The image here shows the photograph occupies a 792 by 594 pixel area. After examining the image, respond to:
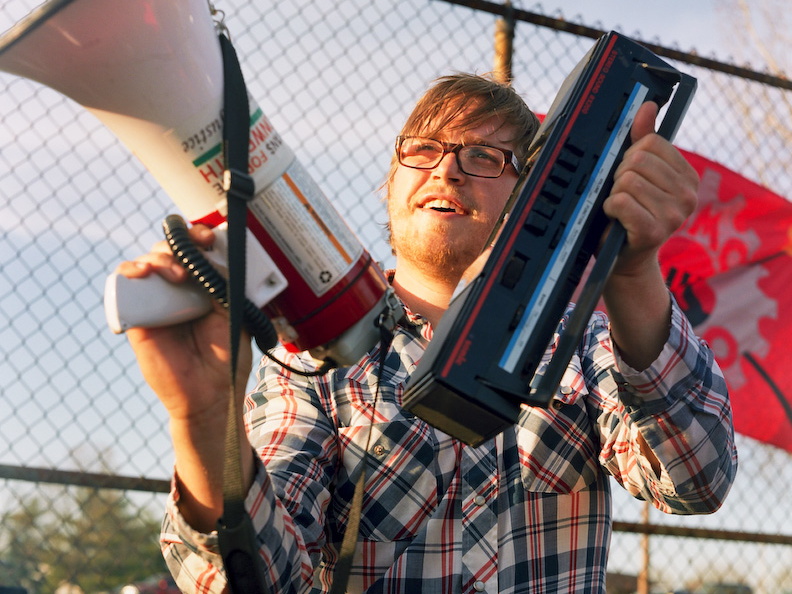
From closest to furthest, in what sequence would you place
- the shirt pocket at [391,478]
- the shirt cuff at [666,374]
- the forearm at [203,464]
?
the forearm at [203,464], the shirt cuff at [666,374], the shirt pocket at [391,478]

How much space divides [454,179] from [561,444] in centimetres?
62

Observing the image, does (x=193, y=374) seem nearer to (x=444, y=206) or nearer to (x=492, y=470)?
(x=492, y=470)

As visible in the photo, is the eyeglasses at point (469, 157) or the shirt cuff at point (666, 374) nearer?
the shirt cuff at point (666, 374)

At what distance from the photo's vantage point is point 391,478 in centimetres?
163

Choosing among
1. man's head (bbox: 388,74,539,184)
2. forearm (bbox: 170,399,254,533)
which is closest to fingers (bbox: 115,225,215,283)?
forearm (bbox: 170,399,254,533)

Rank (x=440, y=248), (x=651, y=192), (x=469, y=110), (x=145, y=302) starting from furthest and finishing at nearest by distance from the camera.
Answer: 1. (x=469, y=110)
2. (x=440, y=248)
3. (x=651, y=192)
4. (x=145, y=302)

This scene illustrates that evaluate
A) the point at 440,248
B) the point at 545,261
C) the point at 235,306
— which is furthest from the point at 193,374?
the point at 440,248

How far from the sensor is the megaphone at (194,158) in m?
1.02

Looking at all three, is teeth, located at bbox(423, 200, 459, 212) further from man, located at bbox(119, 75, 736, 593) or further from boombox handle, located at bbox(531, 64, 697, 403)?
boombox handle, located at bbox(531, 64, 697, 403)

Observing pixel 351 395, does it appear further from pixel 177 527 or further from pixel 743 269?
pixel 743 269

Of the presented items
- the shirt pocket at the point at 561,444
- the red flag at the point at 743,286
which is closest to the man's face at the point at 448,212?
the shirt pocket at the point at 561,444

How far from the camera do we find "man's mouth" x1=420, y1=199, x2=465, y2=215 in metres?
1.90

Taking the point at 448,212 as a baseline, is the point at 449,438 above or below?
below

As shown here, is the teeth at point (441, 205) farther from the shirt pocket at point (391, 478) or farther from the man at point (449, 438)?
the shirt pocket at point (391, 478)
